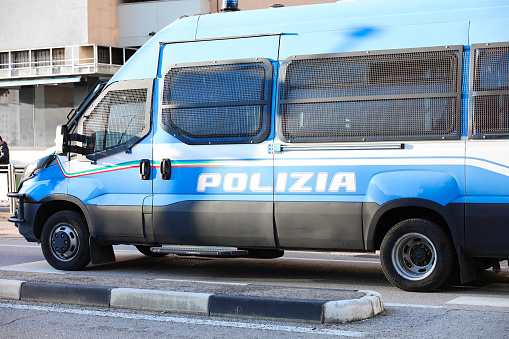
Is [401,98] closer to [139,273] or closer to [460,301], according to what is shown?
[460,301]

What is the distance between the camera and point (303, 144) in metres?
7.96

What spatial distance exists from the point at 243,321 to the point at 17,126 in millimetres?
28926

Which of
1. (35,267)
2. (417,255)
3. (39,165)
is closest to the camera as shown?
(417,255)

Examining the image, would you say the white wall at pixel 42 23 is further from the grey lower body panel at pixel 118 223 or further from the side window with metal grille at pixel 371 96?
the side window with metal grille at pixel 371 96

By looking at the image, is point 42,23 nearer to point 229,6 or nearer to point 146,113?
point 229,6

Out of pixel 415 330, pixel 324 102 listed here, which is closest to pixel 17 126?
pixel 324 102

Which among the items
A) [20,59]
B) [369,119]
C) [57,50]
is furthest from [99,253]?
[20,59]

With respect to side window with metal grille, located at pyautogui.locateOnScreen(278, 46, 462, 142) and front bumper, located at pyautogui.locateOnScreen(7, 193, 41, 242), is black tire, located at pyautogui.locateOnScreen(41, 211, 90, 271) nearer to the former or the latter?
front bumper, located at pyautogui.locateOnScreen(7, 193, 41, 242)

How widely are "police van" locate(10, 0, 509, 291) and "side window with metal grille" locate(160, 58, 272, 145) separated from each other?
2 cm

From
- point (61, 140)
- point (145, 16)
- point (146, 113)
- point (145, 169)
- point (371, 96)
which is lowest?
point (145, 169)

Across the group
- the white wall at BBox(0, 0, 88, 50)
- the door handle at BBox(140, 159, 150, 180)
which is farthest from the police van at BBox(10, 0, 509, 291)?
the white wall at BBox(0, 0, 88, 50)

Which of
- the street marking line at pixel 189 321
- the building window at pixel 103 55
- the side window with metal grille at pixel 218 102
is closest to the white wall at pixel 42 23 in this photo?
the building window at pixel 103 55

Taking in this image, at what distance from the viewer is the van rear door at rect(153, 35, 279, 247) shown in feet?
26.9

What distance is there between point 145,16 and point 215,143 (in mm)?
24157
